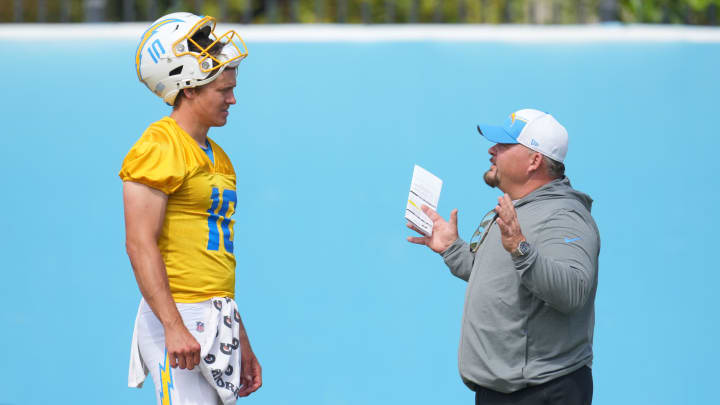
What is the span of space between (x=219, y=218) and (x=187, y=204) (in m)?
0.15

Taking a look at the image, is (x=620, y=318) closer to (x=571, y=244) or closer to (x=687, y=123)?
(x=687, y=123)

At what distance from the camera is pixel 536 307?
291cm

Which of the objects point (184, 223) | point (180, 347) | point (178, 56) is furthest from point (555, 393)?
point (178, 56)

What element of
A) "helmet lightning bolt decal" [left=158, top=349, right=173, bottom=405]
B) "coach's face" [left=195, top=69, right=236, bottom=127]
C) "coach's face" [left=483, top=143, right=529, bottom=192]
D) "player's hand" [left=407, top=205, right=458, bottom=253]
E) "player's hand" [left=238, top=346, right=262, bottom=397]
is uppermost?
"coach's face" [left=195, top=69, right=236, bottom=127]

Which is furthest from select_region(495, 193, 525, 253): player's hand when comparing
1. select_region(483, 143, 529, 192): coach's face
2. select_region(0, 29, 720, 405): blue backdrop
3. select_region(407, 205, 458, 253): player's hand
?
select_region(0, 29, 720, 405): blue backdrop

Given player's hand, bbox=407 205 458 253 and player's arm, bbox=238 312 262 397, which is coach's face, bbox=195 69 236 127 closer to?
player's arm, bbox=238 312 262 397

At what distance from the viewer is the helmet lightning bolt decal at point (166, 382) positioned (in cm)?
271

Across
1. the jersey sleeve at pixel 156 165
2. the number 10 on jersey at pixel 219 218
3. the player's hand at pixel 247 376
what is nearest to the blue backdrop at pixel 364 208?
the player's hand at pixel 247 376

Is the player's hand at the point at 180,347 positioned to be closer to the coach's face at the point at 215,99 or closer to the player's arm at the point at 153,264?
the player's arm at the point at 153,264

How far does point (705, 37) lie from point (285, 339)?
2686 millimetres

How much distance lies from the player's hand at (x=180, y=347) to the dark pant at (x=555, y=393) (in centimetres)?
107

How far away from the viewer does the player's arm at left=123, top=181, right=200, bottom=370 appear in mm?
2604

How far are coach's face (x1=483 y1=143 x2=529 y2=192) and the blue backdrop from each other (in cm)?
120

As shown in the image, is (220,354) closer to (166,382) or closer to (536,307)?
(166,382)
